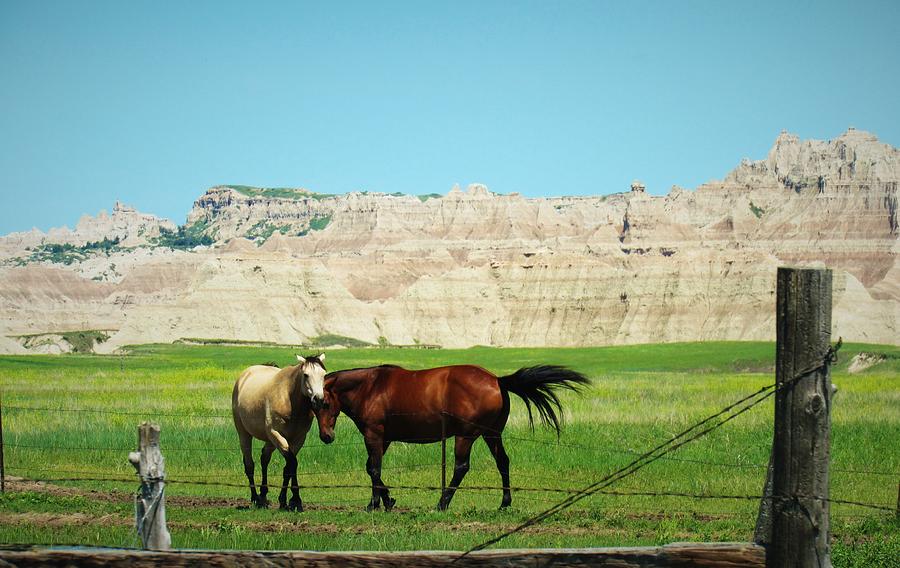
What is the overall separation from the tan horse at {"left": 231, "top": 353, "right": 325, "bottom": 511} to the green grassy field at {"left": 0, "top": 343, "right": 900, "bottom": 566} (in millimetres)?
485

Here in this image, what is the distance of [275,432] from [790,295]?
353 inches

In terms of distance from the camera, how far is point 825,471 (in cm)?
627

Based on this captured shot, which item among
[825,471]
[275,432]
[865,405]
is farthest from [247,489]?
[865,405]

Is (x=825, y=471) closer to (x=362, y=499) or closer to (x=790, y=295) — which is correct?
(x=790, y=295)

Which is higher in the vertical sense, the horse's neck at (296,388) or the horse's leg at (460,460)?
the horse's neck at (296,388)

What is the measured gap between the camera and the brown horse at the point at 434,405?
44.1 ft

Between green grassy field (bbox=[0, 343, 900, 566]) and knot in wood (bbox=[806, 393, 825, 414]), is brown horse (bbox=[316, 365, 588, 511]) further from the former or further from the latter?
knot in wood (bbox=[806, 393, 825, 414])

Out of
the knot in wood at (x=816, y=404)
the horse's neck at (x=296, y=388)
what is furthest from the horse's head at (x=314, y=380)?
the knot in wood at (x=816, y=404)

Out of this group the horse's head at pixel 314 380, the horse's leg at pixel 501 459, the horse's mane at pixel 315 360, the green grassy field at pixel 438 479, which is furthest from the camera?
the horse's leg at pixel 501 459

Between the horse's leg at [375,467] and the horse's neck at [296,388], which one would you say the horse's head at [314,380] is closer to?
the horse's neck at [296,388]

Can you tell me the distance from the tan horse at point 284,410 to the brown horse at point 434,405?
403 millimetres

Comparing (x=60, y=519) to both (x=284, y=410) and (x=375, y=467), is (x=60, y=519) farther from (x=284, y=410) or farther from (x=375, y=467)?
(x=375, y=467)

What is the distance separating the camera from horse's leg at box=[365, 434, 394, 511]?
1344 cm

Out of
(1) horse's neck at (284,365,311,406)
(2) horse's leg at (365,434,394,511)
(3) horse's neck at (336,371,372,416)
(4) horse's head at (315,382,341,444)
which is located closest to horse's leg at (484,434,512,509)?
(2) horse's leg at (365,434,394,511)
